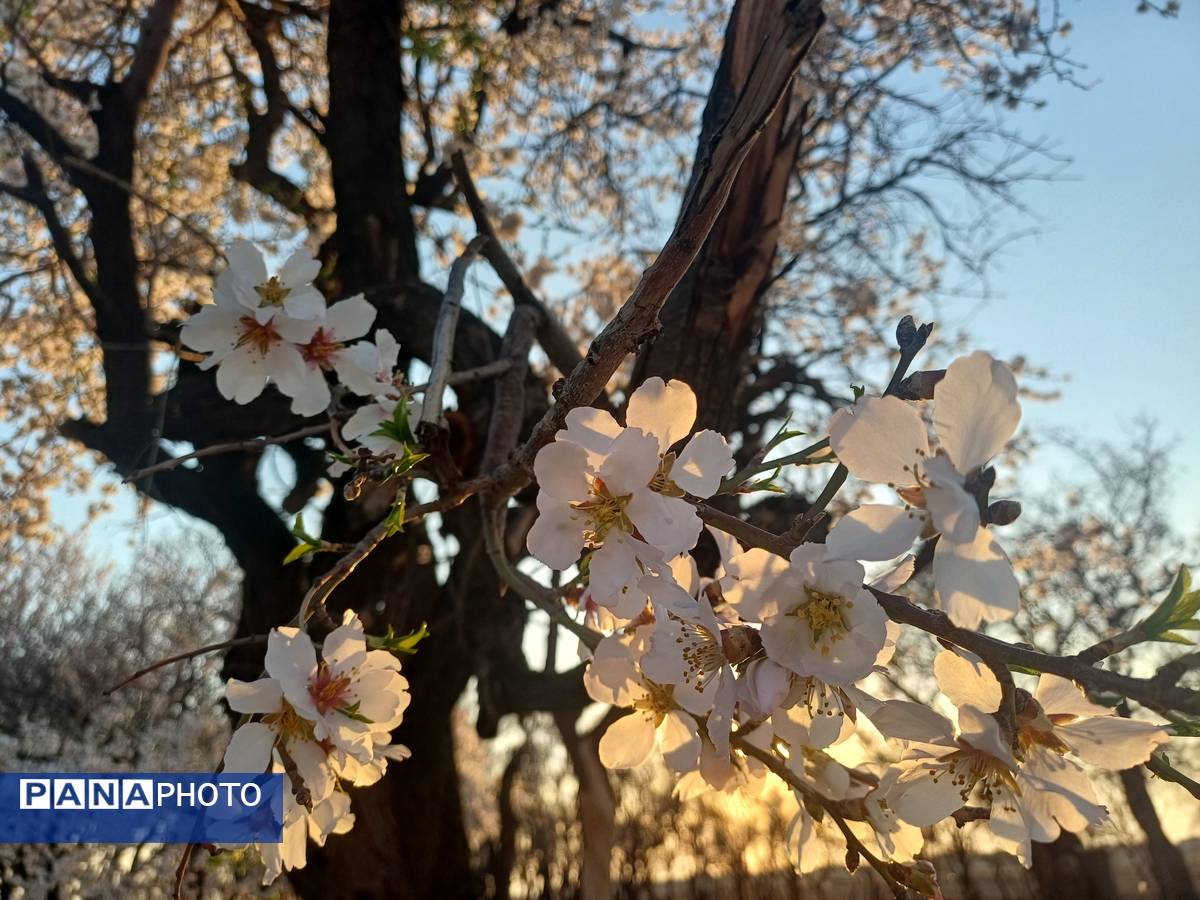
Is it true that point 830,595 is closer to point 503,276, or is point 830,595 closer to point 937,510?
point 937,510

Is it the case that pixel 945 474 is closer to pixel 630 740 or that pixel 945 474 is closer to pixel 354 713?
pixel 630 740

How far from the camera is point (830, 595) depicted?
53 cm

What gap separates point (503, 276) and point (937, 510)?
1.15 m

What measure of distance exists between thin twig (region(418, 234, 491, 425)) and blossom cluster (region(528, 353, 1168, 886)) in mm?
213

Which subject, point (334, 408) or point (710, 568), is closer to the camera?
point (334, 408)

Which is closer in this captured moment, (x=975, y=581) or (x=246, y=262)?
(x=975, y=581)

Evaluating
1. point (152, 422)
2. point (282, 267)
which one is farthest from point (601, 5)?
point (282, 267)

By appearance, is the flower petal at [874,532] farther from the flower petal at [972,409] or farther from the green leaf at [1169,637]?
the green leaf at [1169,637]

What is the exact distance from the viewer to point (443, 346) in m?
0.89

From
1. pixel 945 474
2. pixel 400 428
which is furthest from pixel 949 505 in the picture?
pixel 400 428

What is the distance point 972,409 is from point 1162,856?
6898mm

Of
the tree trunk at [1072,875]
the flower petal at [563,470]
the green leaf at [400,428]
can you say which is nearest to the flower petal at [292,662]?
the green leaf at [400,428]

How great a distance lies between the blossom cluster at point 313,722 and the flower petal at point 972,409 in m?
0.54

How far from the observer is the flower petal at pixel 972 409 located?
1.66 ft
